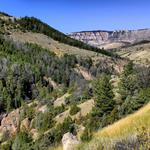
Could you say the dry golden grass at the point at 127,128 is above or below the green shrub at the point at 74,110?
above

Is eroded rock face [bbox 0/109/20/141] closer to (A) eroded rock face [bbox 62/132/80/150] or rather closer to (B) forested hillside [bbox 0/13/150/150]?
(B) forested hillside [bbox 0/13/150/150]

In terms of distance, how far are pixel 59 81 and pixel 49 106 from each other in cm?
9347

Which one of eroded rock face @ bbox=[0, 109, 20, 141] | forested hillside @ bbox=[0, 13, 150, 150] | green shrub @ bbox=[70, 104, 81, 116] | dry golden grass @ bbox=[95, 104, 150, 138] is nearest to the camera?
dry golden grass @ bbox=[95, 104, 150, 138]

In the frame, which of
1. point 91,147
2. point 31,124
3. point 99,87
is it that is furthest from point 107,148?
point 31,124

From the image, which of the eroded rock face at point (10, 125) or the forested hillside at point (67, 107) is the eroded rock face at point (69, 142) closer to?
the forested hillside at point (67, 107)

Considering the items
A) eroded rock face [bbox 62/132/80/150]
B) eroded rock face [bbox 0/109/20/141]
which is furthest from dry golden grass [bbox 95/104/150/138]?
eroded rock face [bbox 0/109/20/141]

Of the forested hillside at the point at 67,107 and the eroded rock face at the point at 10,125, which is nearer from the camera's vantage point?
the forested hillside at the point at 67,107

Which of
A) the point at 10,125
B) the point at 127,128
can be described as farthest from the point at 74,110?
the point at 127,128

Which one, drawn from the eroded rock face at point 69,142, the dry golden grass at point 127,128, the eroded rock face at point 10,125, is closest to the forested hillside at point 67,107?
the eroded rock face at point 10,125

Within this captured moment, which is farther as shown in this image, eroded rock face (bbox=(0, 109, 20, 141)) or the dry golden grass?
eroded rock face (bbox=(0, 109, 20, 141))

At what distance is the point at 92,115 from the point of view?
67375 mm

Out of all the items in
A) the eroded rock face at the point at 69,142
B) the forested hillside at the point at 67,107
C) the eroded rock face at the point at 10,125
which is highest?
the eroded rock face at the point at 69,142

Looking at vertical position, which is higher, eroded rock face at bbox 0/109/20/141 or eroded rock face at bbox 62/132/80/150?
eroded rock face at bbox 62/132/80/150

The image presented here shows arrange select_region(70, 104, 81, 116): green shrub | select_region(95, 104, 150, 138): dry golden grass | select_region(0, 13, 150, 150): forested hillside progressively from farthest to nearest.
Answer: select_region(70, 104, 81, 116): green shrub, select_region(0, 13, 150, 150): forested hillside, select_region(95, 104, 150, 138): dry golden grass
